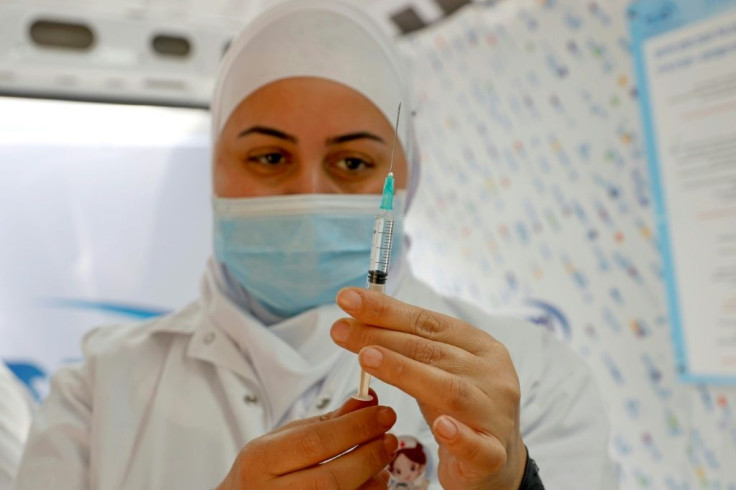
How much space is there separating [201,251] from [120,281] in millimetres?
345

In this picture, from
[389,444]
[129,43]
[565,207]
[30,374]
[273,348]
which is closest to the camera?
[389,444]

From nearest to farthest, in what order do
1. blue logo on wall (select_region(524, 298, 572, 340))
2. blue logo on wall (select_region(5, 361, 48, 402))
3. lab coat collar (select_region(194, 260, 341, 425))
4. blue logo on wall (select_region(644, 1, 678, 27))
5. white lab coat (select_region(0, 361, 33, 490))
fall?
1. lab coat collar (select_region(194, 260, 341, 425))
2. white lab coat (select_region(0, 361, 33, 490))
3. blue logo on wall (select_region(644, 1, 678, 27))
4. blue logo on wall (select_region(524, 298, 572, 340))
5. blue logo on wall (select_region(5, 361, 48, 402))

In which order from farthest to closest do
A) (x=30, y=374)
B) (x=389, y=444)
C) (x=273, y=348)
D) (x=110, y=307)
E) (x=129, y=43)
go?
(x=110, y=307) < (x=30, y=374) < (x=129, y=43) < (x=273, y=348) < (x=389, y=444)

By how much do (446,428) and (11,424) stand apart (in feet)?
4.38

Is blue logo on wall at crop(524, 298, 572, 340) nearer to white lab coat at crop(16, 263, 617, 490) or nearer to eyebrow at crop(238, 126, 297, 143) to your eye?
white lab coat at crop(16, 263, 617, 490)

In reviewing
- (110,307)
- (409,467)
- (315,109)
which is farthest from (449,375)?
(110,307)

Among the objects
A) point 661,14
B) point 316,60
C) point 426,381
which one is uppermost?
point 661,14

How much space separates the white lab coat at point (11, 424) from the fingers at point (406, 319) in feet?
3.53

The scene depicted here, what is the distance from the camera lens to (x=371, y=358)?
685 mm

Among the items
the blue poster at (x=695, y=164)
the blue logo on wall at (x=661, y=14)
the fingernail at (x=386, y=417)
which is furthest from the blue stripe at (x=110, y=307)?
the fingernail at (x=386, y=417)

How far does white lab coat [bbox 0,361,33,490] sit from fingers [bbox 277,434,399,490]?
93 centimetres

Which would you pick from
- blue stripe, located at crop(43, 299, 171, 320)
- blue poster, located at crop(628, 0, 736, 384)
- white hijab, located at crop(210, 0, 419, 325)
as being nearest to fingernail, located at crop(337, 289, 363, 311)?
white hijab, located at crop(210, 0, 419, 325)

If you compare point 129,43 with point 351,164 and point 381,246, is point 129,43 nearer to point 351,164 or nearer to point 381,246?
point 351,164

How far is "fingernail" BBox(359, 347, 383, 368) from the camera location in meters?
0.68
